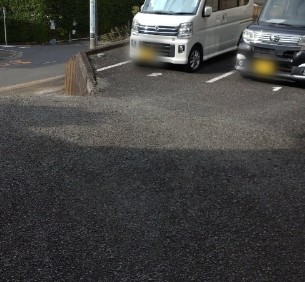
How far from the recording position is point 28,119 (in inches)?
274

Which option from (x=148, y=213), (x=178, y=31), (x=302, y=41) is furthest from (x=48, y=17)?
(x=148, y=213)

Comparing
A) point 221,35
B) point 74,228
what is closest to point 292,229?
point 74,228

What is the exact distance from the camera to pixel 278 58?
926cm

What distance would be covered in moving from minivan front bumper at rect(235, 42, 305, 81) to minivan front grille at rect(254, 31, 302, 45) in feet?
0.28

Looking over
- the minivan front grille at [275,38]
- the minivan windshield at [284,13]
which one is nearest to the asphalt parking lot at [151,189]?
the minivan front grille at [275,38]

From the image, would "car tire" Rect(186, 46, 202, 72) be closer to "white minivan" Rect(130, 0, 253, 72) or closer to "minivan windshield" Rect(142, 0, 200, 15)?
"white minivan" Rect(130, 0, 253, 72)

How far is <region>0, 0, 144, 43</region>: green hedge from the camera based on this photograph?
26906 mm

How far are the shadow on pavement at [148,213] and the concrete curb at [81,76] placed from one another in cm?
344

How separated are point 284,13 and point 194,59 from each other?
6.72ft

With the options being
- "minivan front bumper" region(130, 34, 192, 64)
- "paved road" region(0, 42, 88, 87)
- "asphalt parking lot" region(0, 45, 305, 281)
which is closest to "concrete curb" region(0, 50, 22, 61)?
Answer: "paved road" region(0, 42, 88, 87)

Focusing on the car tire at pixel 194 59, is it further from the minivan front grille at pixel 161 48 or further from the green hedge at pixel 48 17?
the green hedge at pixel 48 17

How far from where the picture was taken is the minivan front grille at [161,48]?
34.0 feet

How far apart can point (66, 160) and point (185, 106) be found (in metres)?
3.04

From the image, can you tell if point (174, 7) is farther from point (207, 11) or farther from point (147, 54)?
point (147, 54)
